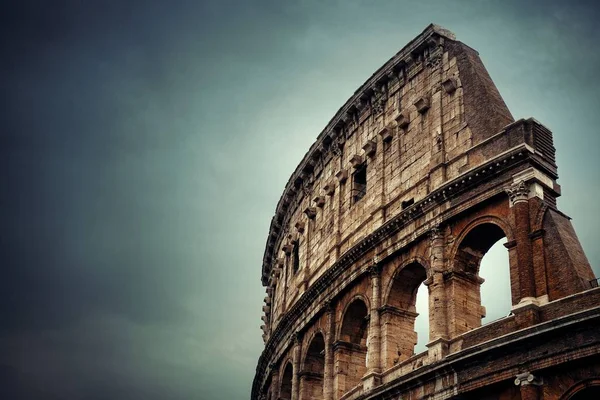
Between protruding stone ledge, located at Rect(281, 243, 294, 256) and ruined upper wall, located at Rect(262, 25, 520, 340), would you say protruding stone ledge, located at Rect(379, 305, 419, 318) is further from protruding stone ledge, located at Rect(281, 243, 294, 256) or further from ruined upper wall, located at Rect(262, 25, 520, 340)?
protruding stone ledge, located at Rect(281, 243, 294, 256)

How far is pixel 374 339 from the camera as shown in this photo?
21875mm

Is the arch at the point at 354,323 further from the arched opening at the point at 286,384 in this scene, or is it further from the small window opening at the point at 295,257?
the small window opening at the point at 295,257

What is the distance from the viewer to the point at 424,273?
2231 cm

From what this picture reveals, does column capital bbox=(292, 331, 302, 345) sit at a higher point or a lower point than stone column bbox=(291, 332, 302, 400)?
higher

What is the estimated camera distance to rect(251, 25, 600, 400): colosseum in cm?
1716

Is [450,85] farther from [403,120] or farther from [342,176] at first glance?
[342,176]

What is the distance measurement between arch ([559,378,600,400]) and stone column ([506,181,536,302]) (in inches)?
94.2

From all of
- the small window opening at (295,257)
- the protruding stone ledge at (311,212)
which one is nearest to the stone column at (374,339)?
the protruding stone ledge at (311,212)

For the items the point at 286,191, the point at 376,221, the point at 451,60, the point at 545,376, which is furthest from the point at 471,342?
the point at 286,191

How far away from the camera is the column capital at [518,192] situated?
1888 centimetres

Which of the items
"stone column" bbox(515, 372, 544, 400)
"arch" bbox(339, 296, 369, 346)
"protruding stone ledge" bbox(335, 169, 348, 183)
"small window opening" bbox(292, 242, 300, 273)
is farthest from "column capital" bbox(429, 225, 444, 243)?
"small window opening" bbox(292, 242, 300, 273)

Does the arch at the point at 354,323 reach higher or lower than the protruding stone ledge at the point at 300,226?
lower

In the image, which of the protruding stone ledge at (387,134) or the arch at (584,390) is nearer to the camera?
the arch at (584,390)

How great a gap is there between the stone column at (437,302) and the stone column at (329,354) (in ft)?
16.7
